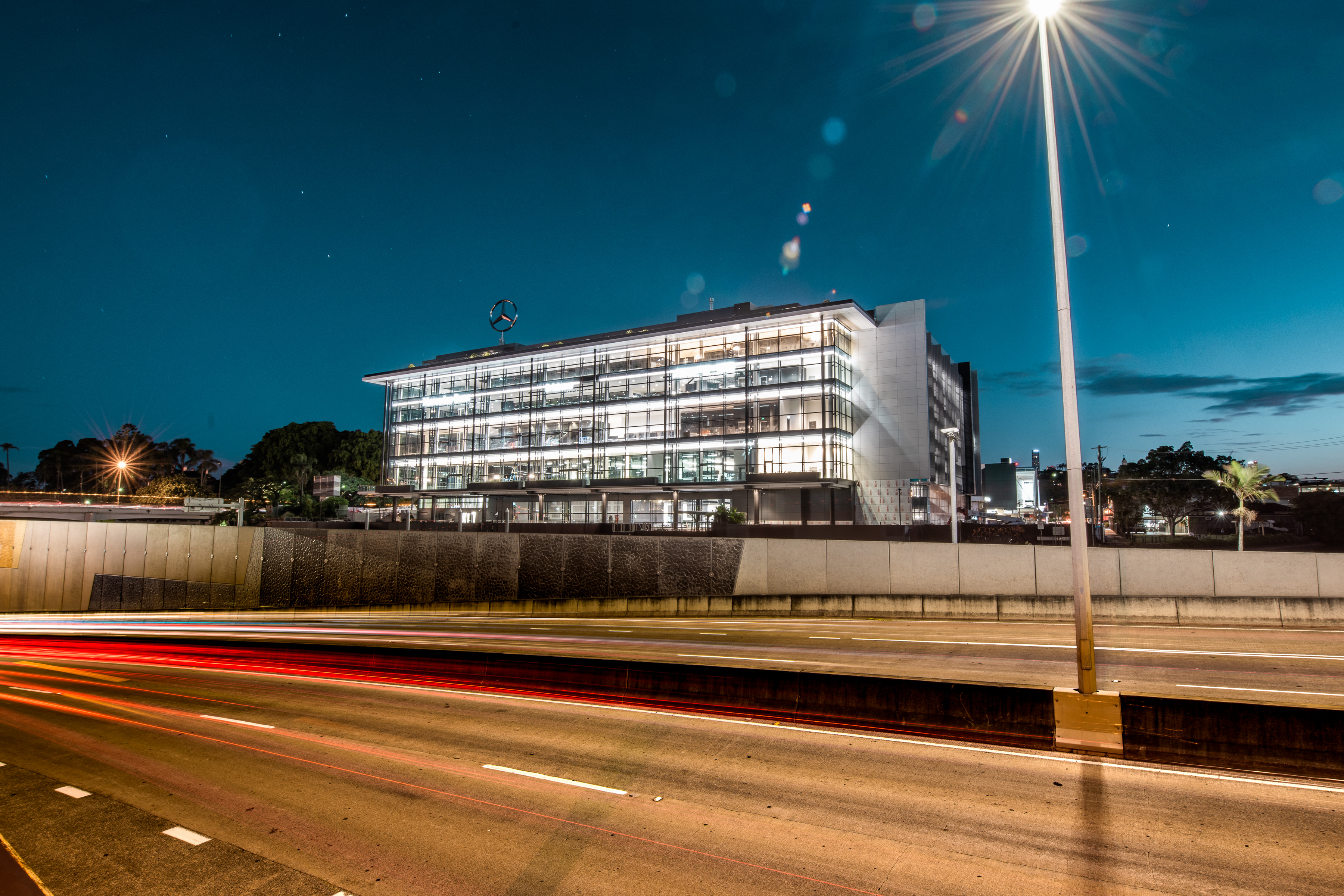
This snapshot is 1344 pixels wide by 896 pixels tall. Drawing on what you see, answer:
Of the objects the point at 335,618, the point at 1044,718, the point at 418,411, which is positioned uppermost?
the point at 418,411

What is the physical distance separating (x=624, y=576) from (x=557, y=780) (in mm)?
24489

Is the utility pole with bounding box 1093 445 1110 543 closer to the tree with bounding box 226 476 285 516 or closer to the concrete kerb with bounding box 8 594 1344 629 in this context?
the concrete kerb with bounding box 8 594 1344 629

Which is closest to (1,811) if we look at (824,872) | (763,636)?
(824,872)

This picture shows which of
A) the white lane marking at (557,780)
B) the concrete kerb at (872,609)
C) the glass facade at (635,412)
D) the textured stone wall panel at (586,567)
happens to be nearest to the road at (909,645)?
the concrete kerb at (872,609)

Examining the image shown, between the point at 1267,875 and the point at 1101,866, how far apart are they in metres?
1.33

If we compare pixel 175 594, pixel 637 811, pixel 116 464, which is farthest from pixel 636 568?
pixel 116 464

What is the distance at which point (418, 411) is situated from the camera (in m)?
85.8

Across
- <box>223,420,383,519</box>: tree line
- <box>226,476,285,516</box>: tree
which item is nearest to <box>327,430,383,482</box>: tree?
<box>223,420,383,519</box>: tree line

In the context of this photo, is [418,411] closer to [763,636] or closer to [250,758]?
[763,636]

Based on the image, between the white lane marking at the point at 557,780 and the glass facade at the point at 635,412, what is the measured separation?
49.6m

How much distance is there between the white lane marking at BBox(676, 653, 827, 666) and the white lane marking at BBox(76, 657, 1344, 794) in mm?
5491

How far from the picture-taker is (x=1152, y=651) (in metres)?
17.8

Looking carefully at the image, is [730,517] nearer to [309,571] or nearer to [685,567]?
[685,567]

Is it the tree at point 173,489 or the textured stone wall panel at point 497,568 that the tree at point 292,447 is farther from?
the textured stone wall panel at point 497,568
